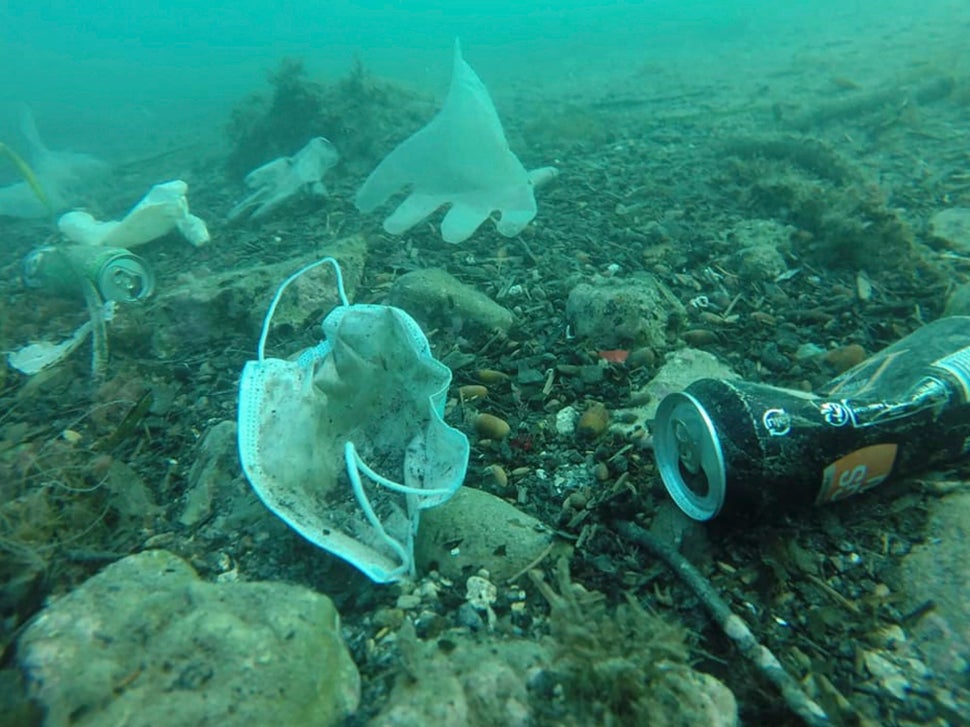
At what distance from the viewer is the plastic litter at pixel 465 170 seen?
452 cm

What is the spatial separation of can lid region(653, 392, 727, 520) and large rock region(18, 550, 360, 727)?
1.24 meters

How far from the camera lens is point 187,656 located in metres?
1.48

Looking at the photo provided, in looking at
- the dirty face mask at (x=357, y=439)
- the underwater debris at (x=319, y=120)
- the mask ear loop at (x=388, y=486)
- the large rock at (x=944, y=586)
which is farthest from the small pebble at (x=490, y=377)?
the underwater debris at (x=319, y=120)

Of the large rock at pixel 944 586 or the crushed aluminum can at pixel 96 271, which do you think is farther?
the crushed aluminum can at pixel 96 271

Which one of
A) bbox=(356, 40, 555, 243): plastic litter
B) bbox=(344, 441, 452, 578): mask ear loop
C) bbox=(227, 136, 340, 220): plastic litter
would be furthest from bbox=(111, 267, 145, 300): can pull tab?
bbox=(344, 441, 452, 578): mask ear loop

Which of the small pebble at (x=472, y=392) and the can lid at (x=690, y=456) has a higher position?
the can lid at (x=690, y=456)

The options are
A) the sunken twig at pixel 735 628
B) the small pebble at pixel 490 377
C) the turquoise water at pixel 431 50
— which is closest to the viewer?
the sunken twig at pixel 735 628

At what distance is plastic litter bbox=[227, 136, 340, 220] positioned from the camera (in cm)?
577

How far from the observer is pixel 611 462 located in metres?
2.39

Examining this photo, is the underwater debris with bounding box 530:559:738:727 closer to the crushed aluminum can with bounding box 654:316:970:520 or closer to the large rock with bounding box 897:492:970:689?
the crushed aluminum can with bounding box 654:316:970:520

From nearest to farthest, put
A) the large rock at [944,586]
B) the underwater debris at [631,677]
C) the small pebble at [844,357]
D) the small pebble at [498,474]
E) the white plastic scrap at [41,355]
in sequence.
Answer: the underwater debris at [631,677], the large rock at [944,586], the small pebble at [498,474], the small pebble at [844,357], the white plastic scrap at [41,355]

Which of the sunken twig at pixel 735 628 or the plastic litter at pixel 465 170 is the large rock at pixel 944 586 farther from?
the plastic litter at pixel 465 170

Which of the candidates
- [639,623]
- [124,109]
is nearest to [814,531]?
[639,623]

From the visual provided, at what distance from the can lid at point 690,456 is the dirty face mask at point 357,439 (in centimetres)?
75
